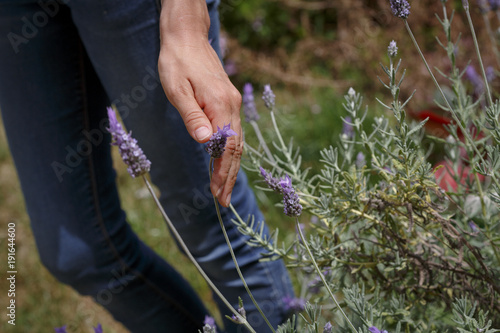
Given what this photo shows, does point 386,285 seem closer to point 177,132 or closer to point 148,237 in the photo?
point 177,132

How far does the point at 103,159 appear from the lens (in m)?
1.48

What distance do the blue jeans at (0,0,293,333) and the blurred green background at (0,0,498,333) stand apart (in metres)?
0.73

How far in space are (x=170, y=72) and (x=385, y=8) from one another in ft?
7.77

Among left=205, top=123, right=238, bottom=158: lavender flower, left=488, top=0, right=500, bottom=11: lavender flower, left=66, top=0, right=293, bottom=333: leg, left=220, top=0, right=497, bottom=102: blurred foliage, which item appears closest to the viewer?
left=205, top=123, right=238, bottom=158: lavender flower

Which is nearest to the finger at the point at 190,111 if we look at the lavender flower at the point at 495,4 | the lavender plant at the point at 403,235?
the lavender plant at the point at 403,235

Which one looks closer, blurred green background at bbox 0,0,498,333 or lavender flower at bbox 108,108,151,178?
lavender flower at bbox 108,108,151,178

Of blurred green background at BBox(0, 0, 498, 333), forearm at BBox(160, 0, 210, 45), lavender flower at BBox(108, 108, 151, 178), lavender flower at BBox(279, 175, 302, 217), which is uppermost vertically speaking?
forearm at BBox(160, 0, 210, 45)

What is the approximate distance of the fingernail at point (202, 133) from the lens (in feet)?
2.86

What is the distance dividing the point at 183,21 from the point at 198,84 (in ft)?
0.40

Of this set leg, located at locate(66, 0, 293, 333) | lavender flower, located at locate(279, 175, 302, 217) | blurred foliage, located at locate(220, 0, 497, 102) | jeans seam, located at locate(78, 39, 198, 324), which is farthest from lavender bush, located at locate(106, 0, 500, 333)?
blurred foliage, located at locate(220, 0, 497, 102)

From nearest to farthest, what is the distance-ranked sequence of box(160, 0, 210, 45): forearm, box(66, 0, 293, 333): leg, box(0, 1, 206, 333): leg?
box(160, 0, 210, 45): forearm → box(66, 0, 293, 333): leg → box(0, 1, 206, 333): leg

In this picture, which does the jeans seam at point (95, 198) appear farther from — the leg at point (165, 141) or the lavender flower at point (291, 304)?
the lavender flower at point (291, 304)

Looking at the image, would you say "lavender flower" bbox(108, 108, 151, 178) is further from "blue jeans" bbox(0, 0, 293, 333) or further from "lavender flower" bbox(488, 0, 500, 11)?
"lavender flower" bbox(488, 0, 500, 11)

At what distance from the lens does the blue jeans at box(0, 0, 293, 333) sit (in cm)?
118
